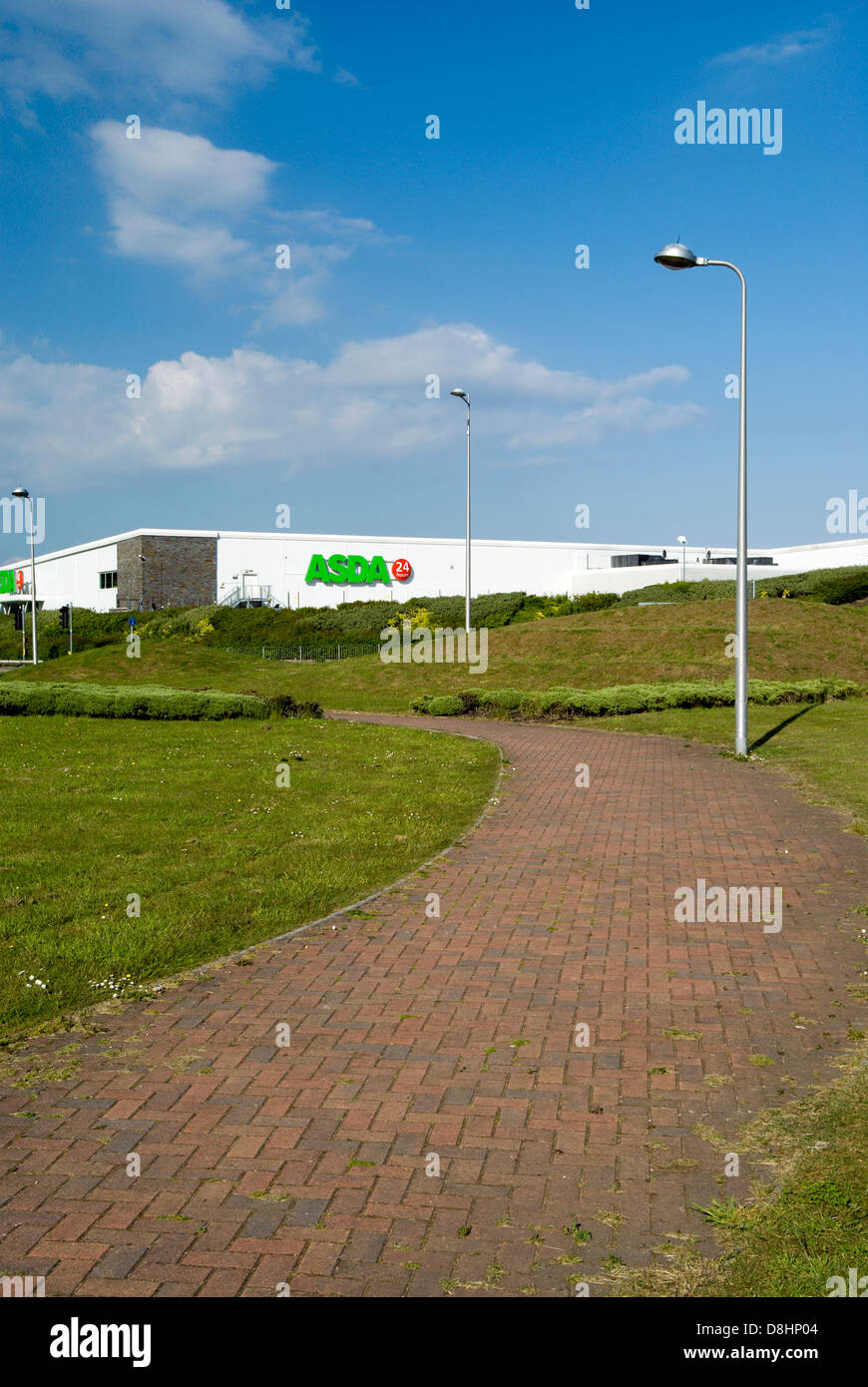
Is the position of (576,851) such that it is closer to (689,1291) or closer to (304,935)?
(304,935)

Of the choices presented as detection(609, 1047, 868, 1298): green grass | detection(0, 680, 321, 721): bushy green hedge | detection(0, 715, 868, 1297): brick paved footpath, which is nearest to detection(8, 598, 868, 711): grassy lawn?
detection(0, 680, 321, 721): bushy green hedge

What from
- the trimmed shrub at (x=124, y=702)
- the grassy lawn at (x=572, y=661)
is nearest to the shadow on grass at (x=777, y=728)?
the grassy lawn at (x=572, y=661)

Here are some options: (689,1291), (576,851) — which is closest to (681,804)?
(576,851)

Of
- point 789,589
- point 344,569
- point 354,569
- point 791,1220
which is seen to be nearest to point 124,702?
point 791,1220

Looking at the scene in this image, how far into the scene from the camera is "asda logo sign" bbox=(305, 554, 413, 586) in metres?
65.0

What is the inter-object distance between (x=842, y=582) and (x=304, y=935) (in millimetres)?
44932

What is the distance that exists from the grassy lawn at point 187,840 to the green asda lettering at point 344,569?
46.6 m

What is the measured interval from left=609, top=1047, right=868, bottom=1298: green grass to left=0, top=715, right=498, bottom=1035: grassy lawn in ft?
12.2

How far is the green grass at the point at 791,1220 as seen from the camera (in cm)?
349

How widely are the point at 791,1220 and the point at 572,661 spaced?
95.2 feet

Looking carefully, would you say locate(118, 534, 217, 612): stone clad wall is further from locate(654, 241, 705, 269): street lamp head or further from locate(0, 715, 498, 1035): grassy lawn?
locate(654, 241, 705, 269): street lamp head

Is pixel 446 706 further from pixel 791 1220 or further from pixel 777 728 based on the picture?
pixel 791 1220

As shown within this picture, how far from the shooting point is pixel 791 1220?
3.84 meters

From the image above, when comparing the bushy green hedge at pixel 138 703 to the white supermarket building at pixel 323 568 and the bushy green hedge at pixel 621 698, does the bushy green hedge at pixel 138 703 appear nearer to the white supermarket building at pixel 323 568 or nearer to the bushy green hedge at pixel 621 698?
the bushy green hedge at pixel 621 698
